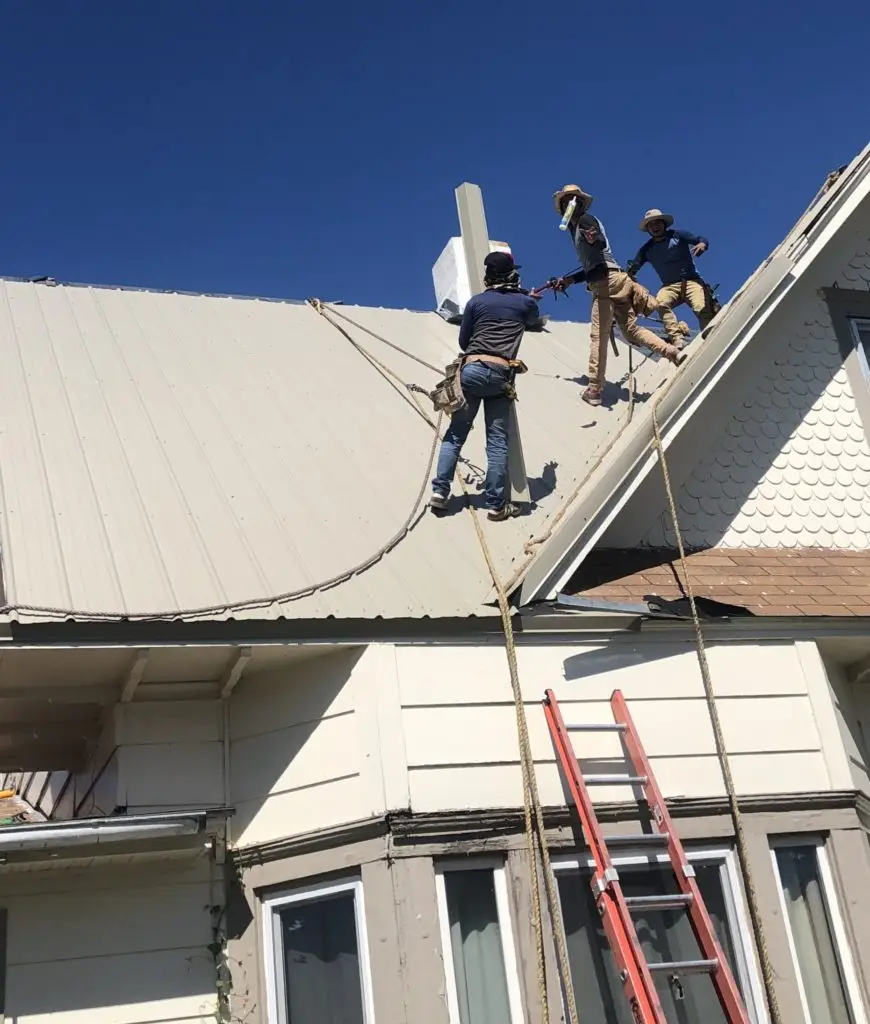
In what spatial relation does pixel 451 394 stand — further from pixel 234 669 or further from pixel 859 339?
pixel 859 339

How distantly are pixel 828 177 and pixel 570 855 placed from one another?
5.31 metres

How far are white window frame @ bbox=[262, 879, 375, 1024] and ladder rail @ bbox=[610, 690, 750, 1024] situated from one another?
1.53m

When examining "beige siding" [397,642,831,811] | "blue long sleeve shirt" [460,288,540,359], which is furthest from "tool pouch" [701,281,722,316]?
"beige siding" [397,642,831,811]

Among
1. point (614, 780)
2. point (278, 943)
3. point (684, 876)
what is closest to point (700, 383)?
point (614, 780)

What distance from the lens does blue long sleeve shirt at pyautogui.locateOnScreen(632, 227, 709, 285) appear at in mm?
9250

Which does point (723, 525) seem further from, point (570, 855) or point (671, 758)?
point (570, 855)

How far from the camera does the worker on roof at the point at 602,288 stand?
28.7 feet

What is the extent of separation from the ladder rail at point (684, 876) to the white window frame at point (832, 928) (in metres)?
0.42

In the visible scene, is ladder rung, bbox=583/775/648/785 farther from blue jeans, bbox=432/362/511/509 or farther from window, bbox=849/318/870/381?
window, bbox=849/318/870/381

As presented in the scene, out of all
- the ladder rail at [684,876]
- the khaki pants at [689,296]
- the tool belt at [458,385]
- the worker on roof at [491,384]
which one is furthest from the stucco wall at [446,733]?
the khaki pants at [689,296]

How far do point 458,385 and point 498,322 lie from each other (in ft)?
1.58

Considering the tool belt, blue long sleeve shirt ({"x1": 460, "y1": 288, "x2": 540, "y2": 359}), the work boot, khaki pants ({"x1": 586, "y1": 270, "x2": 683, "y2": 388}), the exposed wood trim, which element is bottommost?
the exposed wood trim

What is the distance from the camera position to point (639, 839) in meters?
5.94

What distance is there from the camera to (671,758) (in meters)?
6.30
